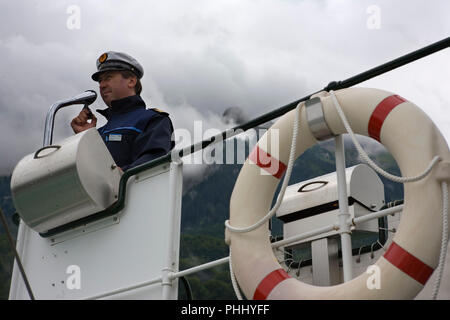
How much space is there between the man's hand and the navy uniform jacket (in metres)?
0.14

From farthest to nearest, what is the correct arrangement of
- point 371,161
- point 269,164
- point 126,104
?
point 126,104, point 269,164, point 371,161

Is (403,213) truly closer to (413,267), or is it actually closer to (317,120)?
(413,267)

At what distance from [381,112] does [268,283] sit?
2.35ft

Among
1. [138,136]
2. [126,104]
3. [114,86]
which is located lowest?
[138,136]

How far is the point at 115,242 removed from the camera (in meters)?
3.09

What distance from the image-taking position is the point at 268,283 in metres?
2.30

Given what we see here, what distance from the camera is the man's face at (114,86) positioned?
3742 mm

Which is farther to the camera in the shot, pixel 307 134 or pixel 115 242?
pixel 115 242

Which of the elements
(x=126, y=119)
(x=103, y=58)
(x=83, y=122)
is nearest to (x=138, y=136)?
(x=126, y=119)

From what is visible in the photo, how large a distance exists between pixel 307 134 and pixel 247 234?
45 cm
